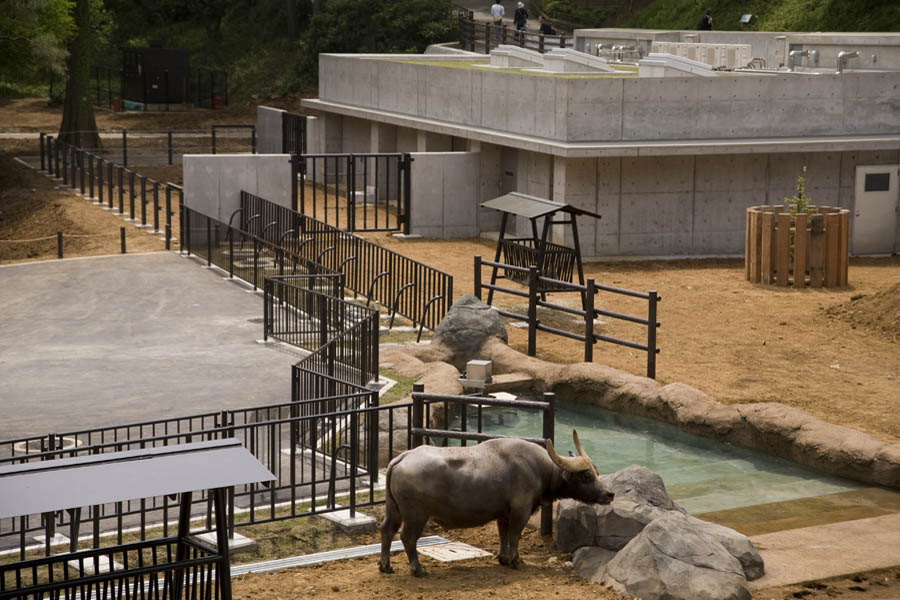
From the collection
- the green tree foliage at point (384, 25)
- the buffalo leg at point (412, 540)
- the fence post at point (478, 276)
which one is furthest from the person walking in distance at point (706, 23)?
the buffalo leg at point (412, 540)

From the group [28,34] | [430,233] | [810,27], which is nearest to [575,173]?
[430,233]

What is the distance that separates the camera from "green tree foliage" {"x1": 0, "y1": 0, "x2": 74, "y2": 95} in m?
34.7

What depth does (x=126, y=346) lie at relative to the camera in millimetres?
18750

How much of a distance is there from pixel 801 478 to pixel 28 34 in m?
27.8

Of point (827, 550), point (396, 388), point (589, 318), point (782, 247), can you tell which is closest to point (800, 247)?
point (782, 247)

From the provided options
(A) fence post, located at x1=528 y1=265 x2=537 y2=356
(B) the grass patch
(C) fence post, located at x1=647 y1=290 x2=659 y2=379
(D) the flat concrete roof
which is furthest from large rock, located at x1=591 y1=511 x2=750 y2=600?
(D) the flat concrete roof

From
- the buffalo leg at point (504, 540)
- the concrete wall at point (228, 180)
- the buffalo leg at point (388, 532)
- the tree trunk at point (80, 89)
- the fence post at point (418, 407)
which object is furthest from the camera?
the tree trunk at point (80, 89)

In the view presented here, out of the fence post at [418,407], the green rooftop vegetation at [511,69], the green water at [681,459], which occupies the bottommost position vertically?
the green water at [681,459]

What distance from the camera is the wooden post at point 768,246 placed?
2412 cm

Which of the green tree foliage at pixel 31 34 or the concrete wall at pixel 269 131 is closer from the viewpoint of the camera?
the green tree foliage at pixel 31 34

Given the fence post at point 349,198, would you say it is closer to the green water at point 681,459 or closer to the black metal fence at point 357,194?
the black metal fence at point 357,194

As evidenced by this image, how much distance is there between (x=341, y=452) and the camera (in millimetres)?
13172

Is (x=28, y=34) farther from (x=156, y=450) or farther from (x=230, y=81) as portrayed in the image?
(x=156, y=450)

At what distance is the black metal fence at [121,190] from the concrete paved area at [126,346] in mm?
2864
